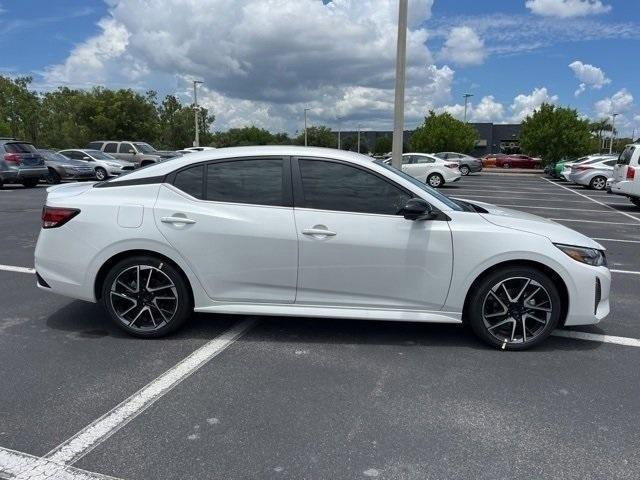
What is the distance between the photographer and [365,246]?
4.00 m

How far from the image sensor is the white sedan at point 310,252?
157 inches

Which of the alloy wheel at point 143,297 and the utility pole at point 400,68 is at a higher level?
the utility pole at point 400,68

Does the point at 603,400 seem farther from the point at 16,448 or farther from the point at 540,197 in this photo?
the point at 540,197

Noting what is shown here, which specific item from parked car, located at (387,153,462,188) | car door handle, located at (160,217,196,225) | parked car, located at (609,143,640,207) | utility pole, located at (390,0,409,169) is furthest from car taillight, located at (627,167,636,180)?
car door handle, located at (160,217,196,225)

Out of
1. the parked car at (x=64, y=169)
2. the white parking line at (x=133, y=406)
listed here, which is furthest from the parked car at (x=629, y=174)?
the parked car at (x=64, y=169)

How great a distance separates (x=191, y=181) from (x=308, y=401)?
6.76 feet

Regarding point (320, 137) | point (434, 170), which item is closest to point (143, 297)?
point (434, 170)

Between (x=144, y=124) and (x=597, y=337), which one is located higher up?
(x=144, y=124)

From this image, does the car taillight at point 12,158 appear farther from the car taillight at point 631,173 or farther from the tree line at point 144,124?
the tree line at point 144,124

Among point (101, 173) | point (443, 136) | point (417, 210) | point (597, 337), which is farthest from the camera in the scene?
point (443, 136)

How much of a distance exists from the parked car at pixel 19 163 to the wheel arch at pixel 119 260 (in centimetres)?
1570

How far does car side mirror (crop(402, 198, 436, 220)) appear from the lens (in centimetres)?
392

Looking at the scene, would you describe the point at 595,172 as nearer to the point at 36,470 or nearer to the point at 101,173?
the point at 101,173

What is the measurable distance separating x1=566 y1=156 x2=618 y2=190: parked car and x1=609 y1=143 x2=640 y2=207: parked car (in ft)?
29.5
